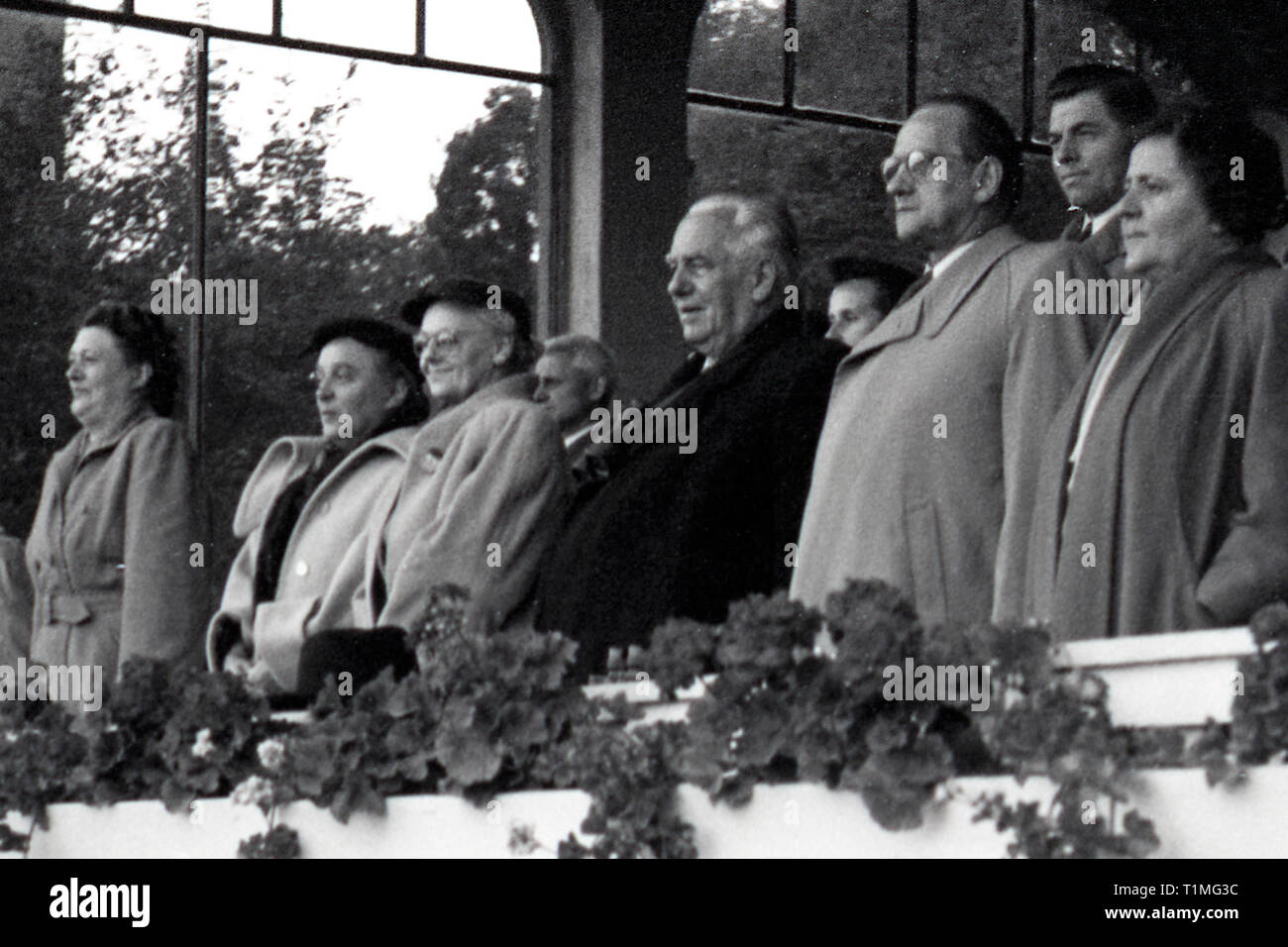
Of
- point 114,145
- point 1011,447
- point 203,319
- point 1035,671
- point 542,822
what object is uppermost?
point 114,145

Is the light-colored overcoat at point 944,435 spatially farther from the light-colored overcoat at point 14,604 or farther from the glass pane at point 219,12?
the glass pane at point 219,12

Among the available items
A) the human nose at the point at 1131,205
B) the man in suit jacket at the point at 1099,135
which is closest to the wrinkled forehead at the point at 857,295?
the man in suit jacket at the point at 1099,135

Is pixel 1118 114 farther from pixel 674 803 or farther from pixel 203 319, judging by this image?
pixel 203 319

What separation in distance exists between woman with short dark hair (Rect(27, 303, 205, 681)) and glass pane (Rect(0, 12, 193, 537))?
5.98 ft

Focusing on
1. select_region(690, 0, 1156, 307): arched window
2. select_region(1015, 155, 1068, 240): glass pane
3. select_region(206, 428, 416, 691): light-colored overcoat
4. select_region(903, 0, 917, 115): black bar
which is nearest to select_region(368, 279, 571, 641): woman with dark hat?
select_region(206, 428, 416, 691): light-colored overcoat

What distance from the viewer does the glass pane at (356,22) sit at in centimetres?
921

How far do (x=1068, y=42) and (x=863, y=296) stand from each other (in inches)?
181

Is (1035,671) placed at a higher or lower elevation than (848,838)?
higher

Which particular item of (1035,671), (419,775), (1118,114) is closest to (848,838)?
(1035,671)

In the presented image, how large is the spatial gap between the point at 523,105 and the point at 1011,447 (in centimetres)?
550

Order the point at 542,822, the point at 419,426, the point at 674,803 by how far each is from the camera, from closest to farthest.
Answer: the point at 674,803 < the point at 542,822 < the point at 419,426

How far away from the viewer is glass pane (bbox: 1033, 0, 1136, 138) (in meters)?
10.9

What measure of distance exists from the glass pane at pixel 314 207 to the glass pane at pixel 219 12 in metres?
0.08

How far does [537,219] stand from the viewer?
32.0ft
